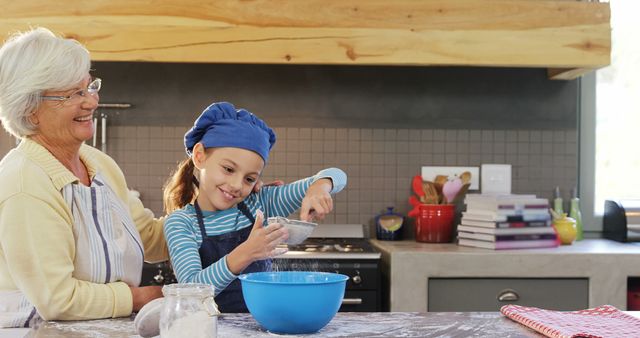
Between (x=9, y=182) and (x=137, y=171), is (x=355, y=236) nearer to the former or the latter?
(x=137, y=171)

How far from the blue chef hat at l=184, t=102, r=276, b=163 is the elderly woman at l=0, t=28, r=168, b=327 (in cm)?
27

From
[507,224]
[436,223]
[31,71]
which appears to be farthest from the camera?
[436,223]

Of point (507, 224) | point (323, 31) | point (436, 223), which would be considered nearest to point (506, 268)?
point (507, 224)

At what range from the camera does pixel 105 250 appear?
1802mm

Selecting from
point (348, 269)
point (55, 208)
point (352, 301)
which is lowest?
point (352, 301)

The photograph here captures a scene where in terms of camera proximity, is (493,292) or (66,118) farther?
(493,292)

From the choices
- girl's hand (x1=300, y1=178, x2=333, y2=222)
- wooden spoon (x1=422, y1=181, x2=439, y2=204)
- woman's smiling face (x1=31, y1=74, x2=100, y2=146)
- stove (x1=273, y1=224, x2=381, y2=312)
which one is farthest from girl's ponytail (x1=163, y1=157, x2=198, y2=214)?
wooden spoon (x1=422, y1=181, x2=439, y2=204)

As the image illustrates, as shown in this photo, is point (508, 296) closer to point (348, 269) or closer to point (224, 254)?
point (348, 269)

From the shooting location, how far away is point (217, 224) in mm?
2010

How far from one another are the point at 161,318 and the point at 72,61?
2.42 ft

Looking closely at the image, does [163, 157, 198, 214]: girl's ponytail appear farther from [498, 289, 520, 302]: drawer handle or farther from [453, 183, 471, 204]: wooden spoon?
[453, 183, 471, 204]: wooden spoon

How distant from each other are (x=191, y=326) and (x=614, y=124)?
3161 mm

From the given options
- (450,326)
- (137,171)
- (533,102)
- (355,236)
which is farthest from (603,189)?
(450,326)

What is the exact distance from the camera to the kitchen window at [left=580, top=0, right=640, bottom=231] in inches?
153
